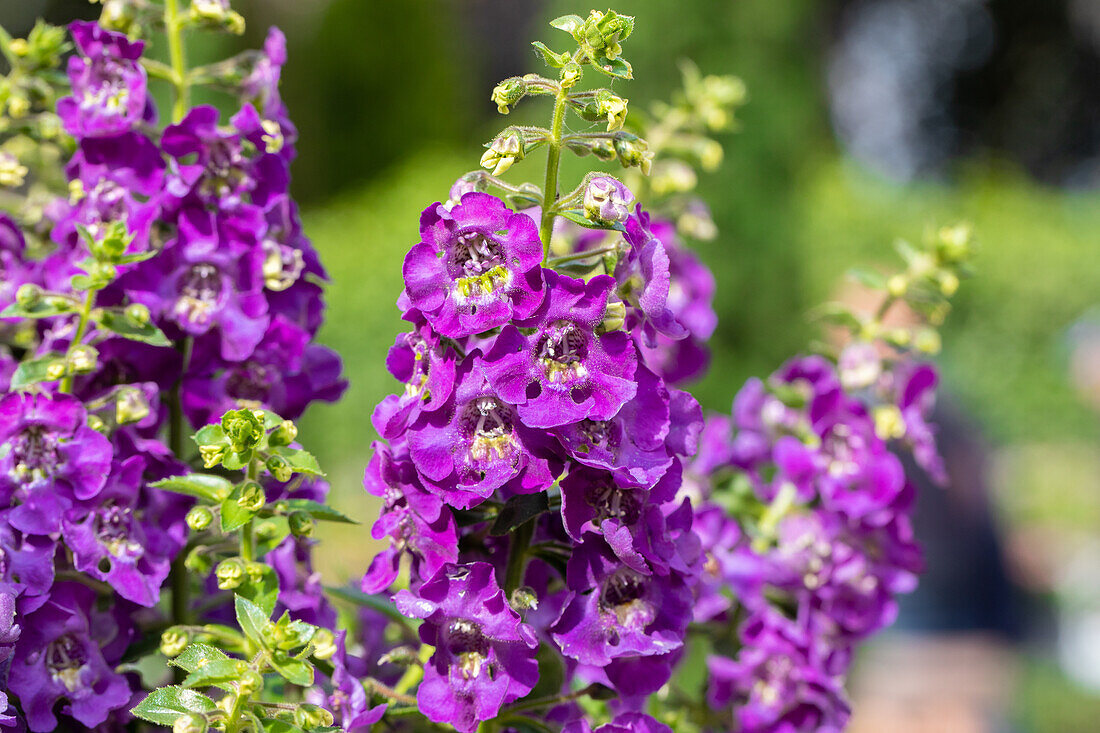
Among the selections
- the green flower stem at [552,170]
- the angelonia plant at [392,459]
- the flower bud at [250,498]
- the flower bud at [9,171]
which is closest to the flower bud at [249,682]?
the angelonia plant at [392,459]

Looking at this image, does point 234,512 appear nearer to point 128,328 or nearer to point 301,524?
point 301,524

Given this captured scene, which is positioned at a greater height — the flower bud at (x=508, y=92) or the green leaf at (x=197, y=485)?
the flower bud at (x=508, y=92)

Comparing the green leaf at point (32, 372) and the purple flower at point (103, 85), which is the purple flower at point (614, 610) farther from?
the purple flower at point (103, 85)

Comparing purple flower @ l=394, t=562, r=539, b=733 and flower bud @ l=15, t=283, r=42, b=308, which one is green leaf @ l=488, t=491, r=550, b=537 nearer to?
purple flower @ l=394, t=562, r=539, b=733

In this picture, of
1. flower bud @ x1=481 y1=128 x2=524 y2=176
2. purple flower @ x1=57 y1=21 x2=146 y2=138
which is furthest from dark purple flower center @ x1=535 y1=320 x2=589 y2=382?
purple flower @ x1=57 y1=21 x2=146 y2=138

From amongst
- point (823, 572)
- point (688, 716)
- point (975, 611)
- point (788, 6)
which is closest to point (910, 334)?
point (823, 572)

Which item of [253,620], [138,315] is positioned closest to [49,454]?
[138,315]

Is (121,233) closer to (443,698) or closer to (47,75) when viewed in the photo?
(47,75)
